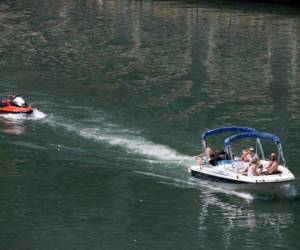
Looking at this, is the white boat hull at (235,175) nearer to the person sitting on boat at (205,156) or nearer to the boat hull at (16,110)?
the person sitting on boat at (205,156)

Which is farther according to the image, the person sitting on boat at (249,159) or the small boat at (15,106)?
the small boat at (15,106)

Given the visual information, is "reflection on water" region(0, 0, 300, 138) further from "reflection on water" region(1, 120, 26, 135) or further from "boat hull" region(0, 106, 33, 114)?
"reflection on water" region(1, 120, 26, 135)

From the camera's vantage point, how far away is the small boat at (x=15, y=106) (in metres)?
73.4

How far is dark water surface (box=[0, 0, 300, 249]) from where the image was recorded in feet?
172

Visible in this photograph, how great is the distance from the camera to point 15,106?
7369cm

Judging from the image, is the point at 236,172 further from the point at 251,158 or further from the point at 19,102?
the point at 19,102

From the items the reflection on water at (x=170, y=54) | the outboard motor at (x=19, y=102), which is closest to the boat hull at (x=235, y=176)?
the reflection on water at (x=170, y=54)

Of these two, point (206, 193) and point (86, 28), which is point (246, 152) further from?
point (86, 28)

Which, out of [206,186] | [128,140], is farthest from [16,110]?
[206,186]

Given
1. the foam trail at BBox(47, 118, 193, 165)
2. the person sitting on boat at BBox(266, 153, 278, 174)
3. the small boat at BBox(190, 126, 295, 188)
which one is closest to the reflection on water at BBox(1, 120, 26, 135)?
the foam trail at BBox(47, 118, 193, 165)

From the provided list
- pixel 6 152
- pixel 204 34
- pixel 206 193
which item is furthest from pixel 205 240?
pixel 204 34

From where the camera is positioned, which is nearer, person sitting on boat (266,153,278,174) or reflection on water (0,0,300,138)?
person sitting on boat (266,153,278,174)

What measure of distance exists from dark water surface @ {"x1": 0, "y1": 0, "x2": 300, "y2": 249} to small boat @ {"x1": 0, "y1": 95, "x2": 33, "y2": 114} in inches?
31.8

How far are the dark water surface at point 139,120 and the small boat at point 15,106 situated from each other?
2.65 ft
